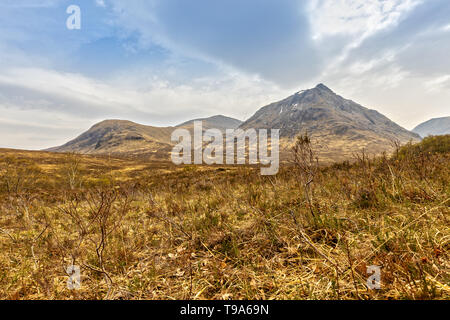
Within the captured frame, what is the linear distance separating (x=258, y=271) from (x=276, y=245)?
0.53m

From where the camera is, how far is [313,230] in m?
2.57

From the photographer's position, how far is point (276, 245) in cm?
241

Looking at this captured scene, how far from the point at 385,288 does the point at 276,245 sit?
1.16 metres
